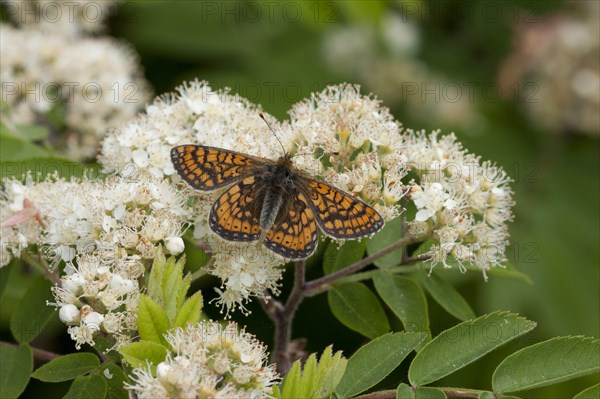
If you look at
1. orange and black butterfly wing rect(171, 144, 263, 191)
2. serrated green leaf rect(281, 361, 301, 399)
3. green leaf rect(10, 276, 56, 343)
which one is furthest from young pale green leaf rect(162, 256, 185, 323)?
green leaf rect(10, 276, 56, 343)

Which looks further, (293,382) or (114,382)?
(114,382)

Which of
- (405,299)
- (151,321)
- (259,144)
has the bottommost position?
(151,321)

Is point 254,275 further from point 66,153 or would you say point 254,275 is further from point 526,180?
point 526,180

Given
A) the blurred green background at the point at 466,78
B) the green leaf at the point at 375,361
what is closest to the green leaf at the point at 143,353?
the green leaf at the point at 375,361

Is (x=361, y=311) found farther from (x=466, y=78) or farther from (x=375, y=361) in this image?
(x=466, y=78)

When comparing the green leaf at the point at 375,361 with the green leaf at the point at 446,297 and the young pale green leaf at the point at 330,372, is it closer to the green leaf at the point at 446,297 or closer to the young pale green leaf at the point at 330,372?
the young pale green leaf at the point at 330,372

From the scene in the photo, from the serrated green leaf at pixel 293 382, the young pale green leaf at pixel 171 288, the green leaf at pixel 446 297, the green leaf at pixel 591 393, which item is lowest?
the serrated green leaf at pixel 293 382

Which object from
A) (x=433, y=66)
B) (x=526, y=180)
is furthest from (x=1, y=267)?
(x=433, y=66)

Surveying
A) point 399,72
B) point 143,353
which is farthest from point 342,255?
point 399,72
